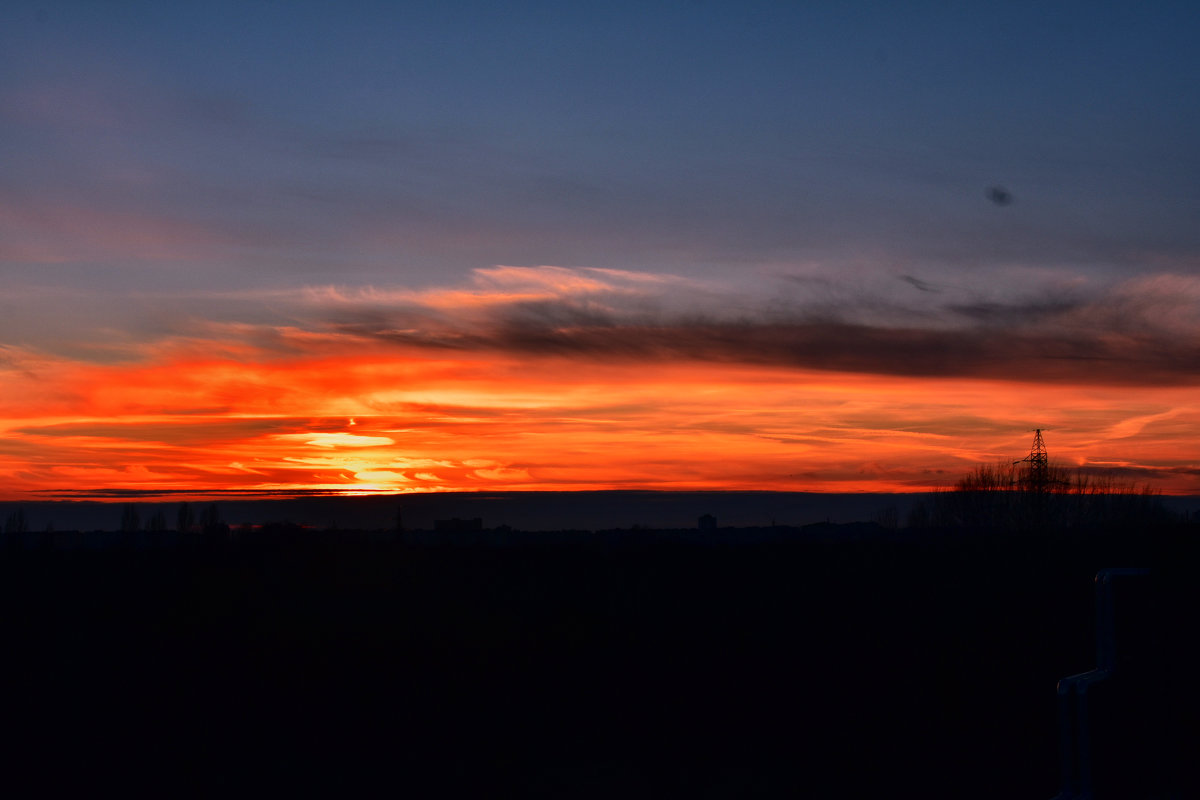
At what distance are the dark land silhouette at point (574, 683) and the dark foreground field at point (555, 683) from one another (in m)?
0.06

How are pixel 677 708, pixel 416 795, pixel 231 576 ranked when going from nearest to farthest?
1. pixel 416 795
2. pixel 677 708
3. pixel 231 576

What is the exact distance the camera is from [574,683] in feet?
60.8

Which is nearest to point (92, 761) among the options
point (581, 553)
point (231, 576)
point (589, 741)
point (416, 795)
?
point (416, 795)

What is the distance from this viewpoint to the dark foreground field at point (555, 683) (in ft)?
42.9

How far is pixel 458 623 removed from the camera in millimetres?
24500

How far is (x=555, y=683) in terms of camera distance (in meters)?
18.6

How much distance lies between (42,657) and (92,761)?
24.1 feet

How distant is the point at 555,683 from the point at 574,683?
34 centimetres

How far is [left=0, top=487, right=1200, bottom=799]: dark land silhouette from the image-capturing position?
12.8 meters

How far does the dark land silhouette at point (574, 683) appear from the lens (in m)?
12.8

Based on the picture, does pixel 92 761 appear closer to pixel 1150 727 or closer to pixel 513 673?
pixel 513 673

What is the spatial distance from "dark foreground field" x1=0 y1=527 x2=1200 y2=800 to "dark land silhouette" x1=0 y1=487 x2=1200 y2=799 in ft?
0.20

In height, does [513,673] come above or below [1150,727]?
below

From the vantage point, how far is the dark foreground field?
13062 mm
